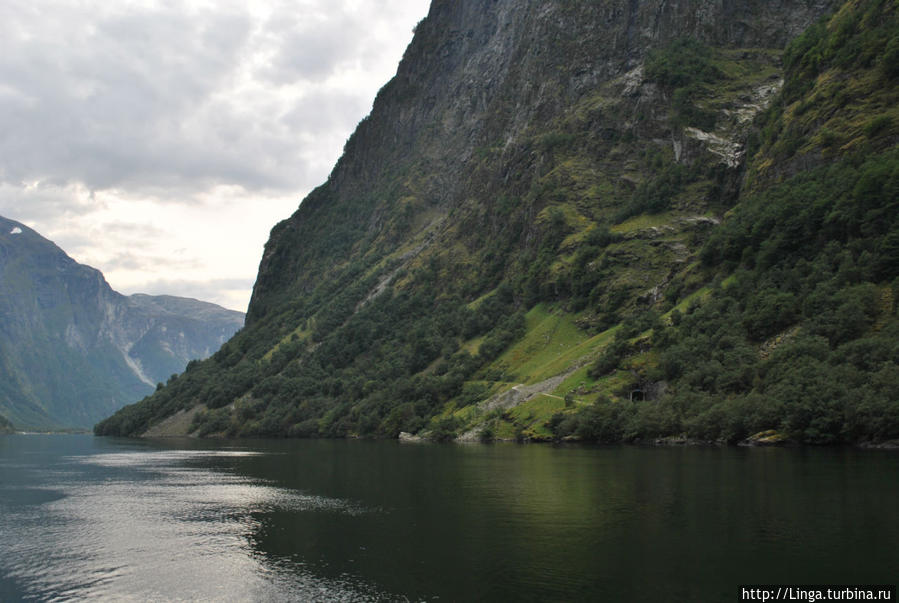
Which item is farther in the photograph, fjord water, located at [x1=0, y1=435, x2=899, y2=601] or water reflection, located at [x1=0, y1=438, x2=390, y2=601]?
water reflection, located at [x1=0, y1=438, x2=390, y2=601]

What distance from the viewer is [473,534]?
133 feet

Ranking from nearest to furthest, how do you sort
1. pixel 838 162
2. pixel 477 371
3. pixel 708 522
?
pixel 708 522 → pixel 838 162 → pixel 477 371

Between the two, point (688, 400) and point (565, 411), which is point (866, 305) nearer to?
point (688, 400)

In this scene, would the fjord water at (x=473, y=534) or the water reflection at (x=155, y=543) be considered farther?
the water reflection at (x=155, y=543)

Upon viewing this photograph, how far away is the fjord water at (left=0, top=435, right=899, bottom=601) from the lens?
30141 mm

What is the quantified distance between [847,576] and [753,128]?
19167 cm

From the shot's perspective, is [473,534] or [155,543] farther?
[155,543]

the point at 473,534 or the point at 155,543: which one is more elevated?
the point at 473,534

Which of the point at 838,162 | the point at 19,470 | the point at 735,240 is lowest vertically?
the point at 19,470

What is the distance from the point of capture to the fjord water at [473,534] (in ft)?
98.9

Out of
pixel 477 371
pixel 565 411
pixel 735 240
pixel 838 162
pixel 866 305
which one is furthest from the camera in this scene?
pixel 477 371

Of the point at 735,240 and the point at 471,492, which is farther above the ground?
the point at 735,240

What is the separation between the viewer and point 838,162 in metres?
139

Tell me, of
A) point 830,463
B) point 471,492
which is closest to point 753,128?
point 830,463
